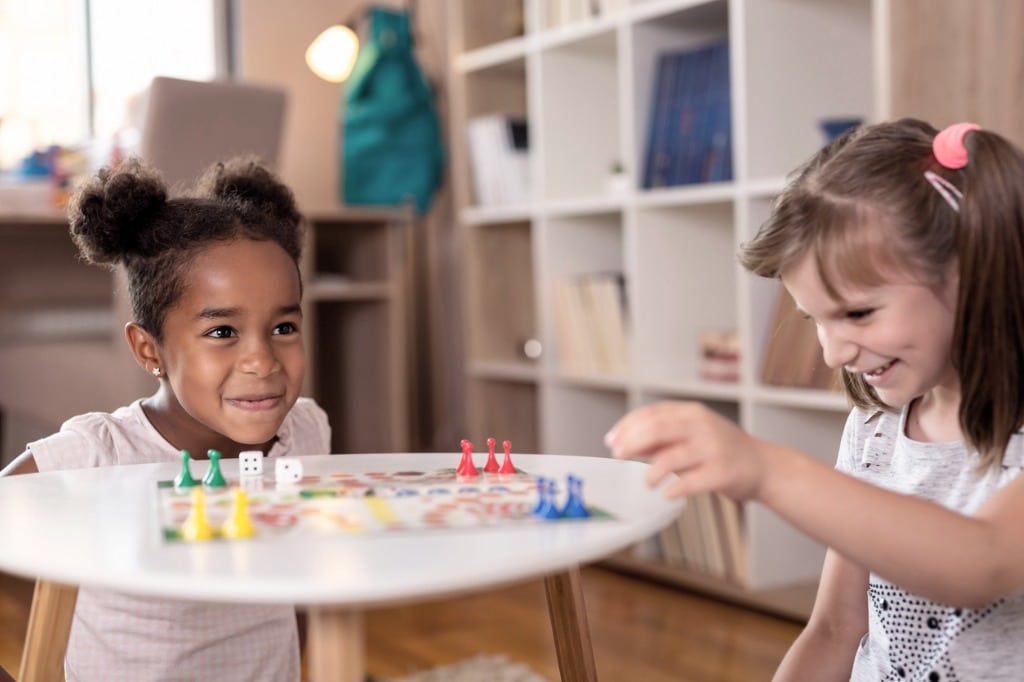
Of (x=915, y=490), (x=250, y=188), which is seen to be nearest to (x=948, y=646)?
(x=915, y=490)

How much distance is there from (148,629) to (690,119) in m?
1.61

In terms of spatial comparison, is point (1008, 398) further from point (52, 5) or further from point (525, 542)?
point (52, 5)

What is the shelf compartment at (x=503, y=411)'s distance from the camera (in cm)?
308

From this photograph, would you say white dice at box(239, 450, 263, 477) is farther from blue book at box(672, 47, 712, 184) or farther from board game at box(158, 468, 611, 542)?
blue book at box(672, 47, 712, 184)

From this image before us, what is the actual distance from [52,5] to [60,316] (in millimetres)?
907

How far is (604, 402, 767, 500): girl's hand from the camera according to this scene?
740 mm

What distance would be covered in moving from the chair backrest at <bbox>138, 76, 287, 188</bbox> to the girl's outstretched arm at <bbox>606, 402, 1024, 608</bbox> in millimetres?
1636

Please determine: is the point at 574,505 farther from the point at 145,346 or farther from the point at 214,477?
the point at 145,346

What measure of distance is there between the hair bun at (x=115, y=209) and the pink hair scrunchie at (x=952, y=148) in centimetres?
83

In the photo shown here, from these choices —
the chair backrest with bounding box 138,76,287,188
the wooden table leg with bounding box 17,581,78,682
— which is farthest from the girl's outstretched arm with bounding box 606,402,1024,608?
the chair backrest with bounding box 138,76,287,188

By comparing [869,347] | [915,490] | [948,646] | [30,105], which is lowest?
[948,646]

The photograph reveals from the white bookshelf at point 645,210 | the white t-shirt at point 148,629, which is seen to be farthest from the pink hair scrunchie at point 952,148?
the white bookshelf at point 645,210

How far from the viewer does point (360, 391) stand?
327cm

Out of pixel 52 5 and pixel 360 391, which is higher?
pixel 52 5
